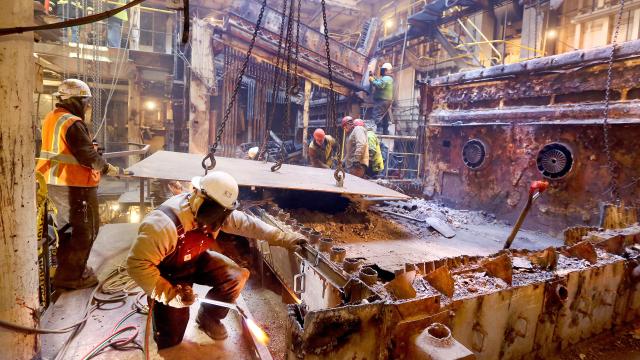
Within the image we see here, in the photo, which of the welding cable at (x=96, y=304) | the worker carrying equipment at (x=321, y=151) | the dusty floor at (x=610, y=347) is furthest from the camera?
the worker carrying equipment at (x=321, y=151)

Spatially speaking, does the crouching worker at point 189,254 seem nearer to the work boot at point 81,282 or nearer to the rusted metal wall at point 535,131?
the work boot at point 81,282

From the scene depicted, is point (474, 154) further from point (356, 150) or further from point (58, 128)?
point (58, 128)

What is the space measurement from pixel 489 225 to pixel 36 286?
6.04 meters

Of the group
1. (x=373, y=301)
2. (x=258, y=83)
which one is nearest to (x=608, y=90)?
(x=373, y=301)

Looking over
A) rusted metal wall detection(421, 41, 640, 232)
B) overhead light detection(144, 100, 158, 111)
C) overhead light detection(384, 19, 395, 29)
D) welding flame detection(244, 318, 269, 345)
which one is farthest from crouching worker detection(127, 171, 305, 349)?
overhead light detection(384, 19, 395, 29)

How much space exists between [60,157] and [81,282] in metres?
1.35

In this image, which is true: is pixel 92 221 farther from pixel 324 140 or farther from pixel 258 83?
pixel 258 83

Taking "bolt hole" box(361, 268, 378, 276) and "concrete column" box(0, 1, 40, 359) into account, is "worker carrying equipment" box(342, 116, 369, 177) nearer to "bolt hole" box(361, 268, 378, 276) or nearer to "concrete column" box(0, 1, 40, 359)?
"bolt hole" box(361, 268, 378, 276)

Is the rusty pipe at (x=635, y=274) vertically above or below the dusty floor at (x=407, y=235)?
above

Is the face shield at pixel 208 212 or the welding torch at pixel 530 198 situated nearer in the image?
the face shield at pixel 208 212

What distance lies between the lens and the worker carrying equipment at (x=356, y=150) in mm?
7252

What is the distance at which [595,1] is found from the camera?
11.5 metres

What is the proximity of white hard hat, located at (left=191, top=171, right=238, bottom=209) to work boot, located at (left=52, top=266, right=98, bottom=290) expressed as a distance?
2231 millimetres

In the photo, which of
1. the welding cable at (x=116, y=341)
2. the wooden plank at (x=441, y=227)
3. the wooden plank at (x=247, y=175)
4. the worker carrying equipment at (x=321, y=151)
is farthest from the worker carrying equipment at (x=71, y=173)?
the worker carrying equipment at (x=321, y=151)
